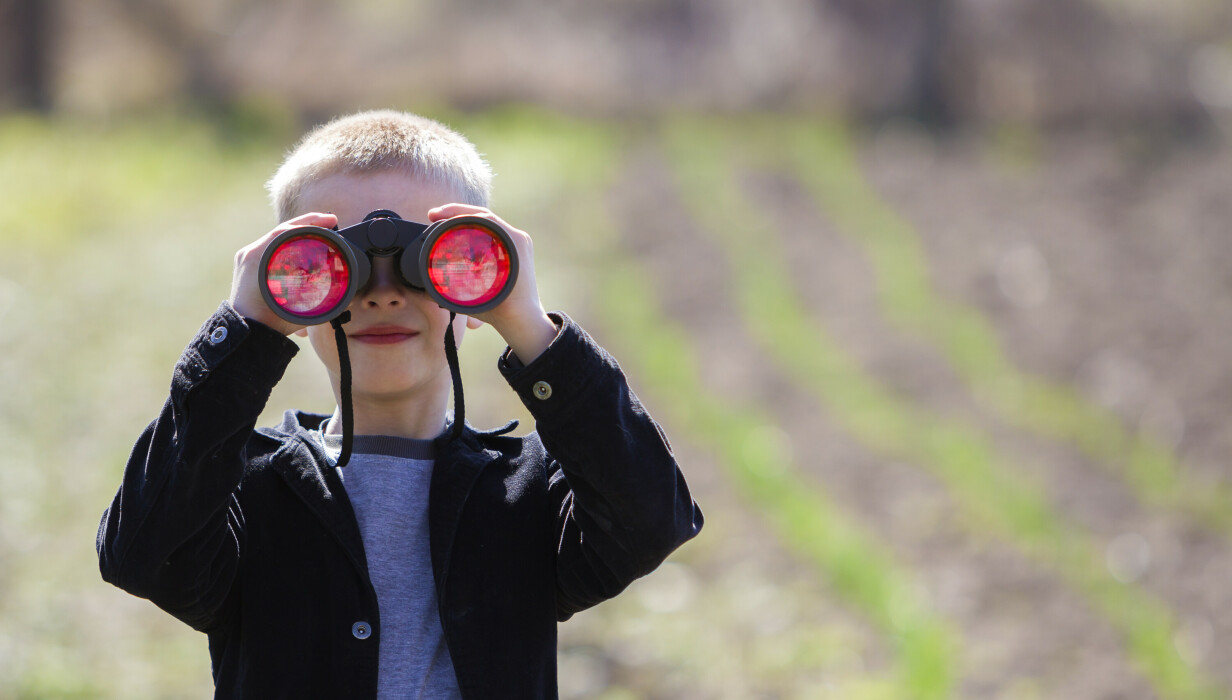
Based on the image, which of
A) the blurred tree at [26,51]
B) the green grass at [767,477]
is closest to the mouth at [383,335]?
the green grass at [767,477]

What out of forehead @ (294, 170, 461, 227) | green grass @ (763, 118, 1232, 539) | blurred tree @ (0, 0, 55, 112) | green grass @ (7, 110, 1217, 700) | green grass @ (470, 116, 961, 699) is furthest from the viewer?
blurred tree @ (0, 0, 55, 112)

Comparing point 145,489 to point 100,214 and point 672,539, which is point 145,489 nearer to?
point 672,539

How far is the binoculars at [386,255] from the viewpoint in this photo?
5.55 feet

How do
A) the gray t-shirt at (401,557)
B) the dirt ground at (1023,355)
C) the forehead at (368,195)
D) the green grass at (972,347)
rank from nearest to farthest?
the gray t-shirt at (401,557) → the forehead at (368,195) → the dirt ground at (1023,355) → the green grass at (972,347)

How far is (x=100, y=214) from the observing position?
11.6 m

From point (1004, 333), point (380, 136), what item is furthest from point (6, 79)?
point (380, 136)

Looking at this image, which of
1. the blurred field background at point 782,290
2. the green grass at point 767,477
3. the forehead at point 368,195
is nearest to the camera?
the forehead at point 368,195

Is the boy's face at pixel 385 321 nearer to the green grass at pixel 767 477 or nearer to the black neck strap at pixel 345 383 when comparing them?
the black neck strap at pixel 345 383

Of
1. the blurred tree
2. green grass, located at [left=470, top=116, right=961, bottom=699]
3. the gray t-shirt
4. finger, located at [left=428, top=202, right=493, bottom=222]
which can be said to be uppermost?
the blurred tree

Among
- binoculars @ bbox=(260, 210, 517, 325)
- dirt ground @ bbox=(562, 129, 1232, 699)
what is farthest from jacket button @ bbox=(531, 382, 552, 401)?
dirt ground @ bbox=(562, 129, 1232, 699)

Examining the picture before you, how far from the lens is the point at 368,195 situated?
1901mm

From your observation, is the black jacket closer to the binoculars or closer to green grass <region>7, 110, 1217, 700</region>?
the binoculars

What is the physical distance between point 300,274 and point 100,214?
35.9 feet

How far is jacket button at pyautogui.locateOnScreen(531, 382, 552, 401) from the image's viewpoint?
5.67 ft
